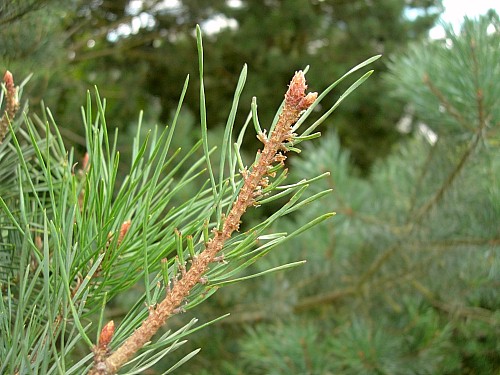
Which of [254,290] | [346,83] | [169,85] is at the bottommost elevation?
[254,290]

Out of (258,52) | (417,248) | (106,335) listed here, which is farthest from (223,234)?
(258,52)

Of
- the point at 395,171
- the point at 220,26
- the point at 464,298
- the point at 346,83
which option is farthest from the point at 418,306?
the point at 220,26

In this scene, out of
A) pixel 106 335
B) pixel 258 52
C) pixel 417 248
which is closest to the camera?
pixel 106 335

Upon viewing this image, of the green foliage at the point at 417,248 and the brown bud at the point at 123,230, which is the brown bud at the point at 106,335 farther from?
the green foliage at the point at 417,248

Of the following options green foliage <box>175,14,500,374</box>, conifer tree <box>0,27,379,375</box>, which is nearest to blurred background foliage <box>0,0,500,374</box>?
green foliage <box>175,14,500,374</box>

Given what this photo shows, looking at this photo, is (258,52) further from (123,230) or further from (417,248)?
(123,230)

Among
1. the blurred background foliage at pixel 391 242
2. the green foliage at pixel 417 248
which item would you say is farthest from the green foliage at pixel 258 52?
the green foliage at pixel 417 248

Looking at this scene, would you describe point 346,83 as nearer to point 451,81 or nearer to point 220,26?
point 220,26

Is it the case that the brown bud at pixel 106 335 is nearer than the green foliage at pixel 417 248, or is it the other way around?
the brown bud at pixel 106 335
